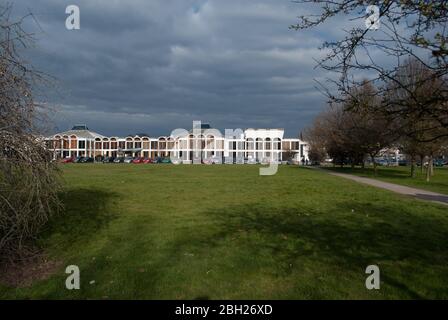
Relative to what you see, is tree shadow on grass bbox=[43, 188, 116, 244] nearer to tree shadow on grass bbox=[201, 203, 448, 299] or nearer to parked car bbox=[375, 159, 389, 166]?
tree shadow on grass bbox=[201, 203, 448, 299]

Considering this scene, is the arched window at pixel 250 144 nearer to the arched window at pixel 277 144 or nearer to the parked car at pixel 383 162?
the arched window at pixel 277 144

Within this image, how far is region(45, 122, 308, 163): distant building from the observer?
384 ft

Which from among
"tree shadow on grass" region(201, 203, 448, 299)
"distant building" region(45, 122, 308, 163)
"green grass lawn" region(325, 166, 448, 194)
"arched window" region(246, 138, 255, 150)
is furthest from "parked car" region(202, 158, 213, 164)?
"tree shadow on grass" region(201, 203, 448, 299)

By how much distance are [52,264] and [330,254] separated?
193 inches

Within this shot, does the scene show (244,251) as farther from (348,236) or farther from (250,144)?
(250,144)

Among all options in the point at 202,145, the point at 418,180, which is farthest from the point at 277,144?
the point at 418,180

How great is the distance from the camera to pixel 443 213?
1296 cm

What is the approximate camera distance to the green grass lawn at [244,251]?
5910 mm

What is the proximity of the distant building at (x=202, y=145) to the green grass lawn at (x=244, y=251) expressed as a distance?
3990 inches

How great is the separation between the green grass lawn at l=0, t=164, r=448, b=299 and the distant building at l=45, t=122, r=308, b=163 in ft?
332

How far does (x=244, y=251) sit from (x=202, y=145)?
360 feet

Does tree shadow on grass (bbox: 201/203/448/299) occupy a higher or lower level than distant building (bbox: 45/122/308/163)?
lower

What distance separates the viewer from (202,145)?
385ft
